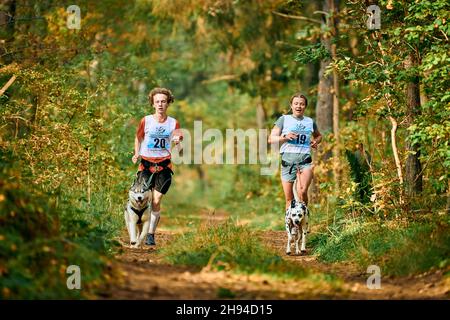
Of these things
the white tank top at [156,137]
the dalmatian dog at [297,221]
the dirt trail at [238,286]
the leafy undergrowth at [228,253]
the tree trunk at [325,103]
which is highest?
the tree trunk at [325,103]

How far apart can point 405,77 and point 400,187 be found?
1.67 meters

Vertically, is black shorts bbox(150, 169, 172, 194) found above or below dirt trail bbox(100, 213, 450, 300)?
above

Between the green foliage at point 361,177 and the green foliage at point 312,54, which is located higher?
the green foliage at point 312,54

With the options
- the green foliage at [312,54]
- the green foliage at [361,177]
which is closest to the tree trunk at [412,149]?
A: the green foliage at [361,177]

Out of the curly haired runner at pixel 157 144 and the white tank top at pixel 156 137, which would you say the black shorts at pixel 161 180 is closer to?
the curly haired runner at pixel 157 144

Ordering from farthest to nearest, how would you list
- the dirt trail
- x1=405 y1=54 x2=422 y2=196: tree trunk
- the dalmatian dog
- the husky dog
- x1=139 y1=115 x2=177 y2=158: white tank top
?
x1=405 y1=54 x2=422 y2=196: tree trunk, x1=139 y1=115 x2=177 y2=158: white tank top, the husky dog, the dalmatian dog, the dirt trail

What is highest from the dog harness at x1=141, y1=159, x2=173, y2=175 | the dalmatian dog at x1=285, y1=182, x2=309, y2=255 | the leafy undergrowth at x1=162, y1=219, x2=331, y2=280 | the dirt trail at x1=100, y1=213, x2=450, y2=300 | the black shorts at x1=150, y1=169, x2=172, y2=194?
the dog harness at x1=141, y1=159, x2=173, y2=175

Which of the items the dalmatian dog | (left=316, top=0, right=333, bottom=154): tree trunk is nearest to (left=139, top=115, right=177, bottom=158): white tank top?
the dalmatian dog

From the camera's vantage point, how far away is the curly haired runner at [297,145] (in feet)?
43.2

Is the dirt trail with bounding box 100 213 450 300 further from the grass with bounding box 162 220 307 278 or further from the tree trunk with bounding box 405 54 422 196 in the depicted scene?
the tree trunk with bounding box 405 54 422 196

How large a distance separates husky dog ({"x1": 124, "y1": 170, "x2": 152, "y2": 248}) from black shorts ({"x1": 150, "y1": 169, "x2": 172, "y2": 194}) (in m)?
0.20

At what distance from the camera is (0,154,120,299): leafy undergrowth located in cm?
765

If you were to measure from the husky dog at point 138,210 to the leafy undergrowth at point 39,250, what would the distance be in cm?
319

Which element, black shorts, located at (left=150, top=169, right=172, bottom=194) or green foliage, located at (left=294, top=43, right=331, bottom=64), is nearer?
black shorts, located at (left=150, top=169, right=172, bottom=194)
